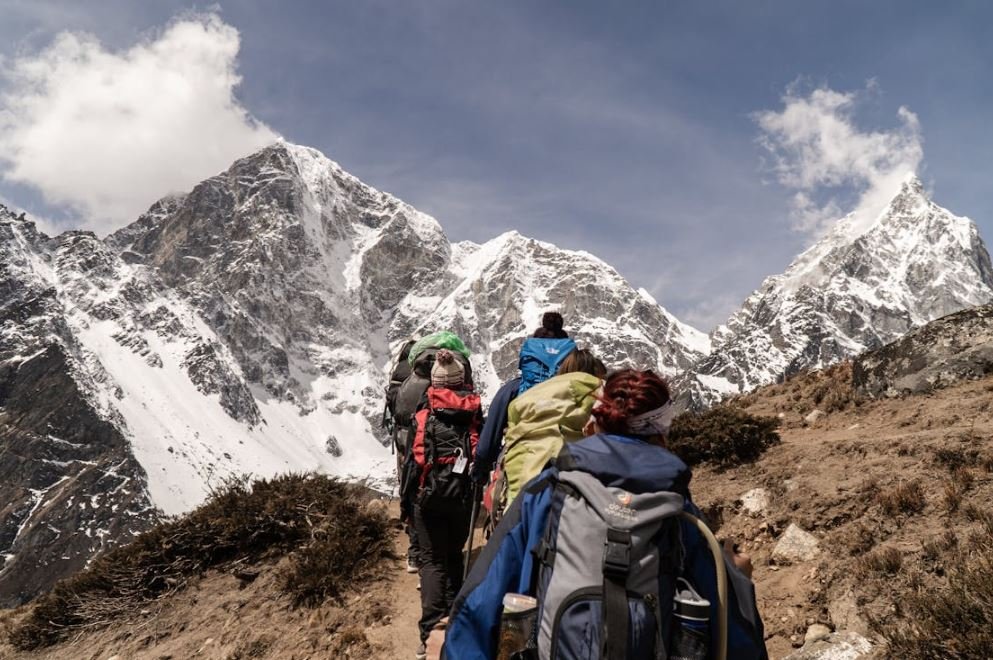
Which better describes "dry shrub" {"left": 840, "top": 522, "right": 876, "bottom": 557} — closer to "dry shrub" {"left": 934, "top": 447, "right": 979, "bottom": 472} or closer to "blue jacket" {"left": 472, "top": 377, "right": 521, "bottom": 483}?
"dry shrub" {"left": 934, "top": 447, "right": 979, "bottom": 472}

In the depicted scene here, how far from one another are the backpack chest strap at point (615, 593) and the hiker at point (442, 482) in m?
3.37

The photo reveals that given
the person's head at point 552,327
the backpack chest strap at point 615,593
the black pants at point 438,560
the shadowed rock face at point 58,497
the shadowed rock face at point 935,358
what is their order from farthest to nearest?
the shadowed rock face at point 58,497 → the shadowed rock face at point 935,358 → the person's head at point 552,327 → the black pants at point 438,560 → the backpack chest strap at point 615,593

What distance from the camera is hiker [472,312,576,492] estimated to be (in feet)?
16.5

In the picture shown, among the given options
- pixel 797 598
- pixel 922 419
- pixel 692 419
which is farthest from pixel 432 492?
pixel 922 419

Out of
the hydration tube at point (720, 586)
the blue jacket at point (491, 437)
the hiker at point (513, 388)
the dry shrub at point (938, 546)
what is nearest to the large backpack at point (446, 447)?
the hiker at point (513, 388)

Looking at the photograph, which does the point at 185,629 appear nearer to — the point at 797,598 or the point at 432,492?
the point at 432,492

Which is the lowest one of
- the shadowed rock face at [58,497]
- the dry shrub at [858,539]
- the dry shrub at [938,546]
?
the dry shrub at [938,546]

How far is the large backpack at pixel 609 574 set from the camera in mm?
2291

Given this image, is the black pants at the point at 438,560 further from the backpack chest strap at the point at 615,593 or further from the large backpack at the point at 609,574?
the backpack chest strap at the point at 615,593

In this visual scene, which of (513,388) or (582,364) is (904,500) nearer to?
(582,364)

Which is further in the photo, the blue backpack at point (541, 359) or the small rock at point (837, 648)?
the blue backpack at point (541, 359)

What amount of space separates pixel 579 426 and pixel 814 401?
8.55 metres

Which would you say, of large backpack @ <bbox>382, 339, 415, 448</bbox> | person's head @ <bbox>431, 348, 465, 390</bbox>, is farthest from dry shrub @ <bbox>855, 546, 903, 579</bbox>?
large backpack @ <bbox>382, 339, 415, 448</bbox>

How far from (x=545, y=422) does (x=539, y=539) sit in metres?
1.43
